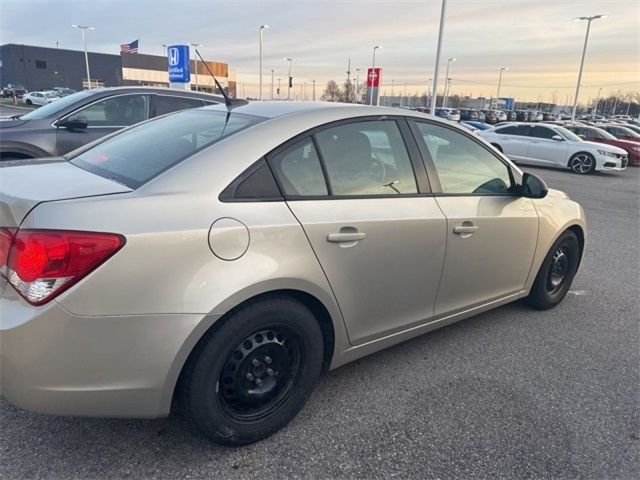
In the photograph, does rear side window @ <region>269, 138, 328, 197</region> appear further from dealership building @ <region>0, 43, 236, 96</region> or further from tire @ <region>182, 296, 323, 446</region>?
dealership building @ <region>0, 43, 236, 96</region>

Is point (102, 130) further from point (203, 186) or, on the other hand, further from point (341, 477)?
point (341, 477)

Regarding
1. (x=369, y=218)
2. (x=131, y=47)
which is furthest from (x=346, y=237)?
(x=131, y=47)

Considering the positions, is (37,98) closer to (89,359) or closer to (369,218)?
(369,218)

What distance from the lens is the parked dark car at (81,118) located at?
5445 millimetres

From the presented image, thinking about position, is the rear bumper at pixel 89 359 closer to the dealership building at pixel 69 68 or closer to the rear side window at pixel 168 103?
the rear side window at pixel 168 103

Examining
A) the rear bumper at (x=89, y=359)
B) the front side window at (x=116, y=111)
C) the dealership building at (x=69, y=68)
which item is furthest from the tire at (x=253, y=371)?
the dealership building at (x=69, y=68)

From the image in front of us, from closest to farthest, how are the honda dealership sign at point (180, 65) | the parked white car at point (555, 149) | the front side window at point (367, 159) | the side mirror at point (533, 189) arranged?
the front side window at point (367, 159), the side mirror at point (533, 189), the parked white car at point (555, 149), the honda dealership sign at point (180, 65)

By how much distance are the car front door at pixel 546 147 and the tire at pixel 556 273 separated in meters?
14.0

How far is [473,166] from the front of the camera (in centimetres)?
329

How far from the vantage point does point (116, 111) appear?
6.15 meters

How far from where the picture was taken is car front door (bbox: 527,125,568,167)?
16638mm

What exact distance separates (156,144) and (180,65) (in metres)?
15.4

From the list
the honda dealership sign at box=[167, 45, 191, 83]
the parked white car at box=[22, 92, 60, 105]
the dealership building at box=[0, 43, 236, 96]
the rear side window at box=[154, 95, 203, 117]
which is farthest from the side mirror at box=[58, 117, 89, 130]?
the dealership building at box=[0, 43, 236, 96]

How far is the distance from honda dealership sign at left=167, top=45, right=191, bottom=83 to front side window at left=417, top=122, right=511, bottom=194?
15.0 metres
